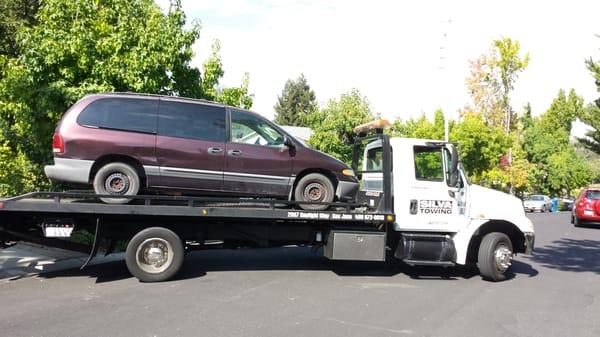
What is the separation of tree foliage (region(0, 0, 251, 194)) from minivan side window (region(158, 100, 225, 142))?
9.91 ft

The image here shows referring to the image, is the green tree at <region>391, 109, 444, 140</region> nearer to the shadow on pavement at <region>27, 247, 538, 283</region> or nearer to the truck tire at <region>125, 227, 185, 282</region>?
the shadow on pavement at <region>27, 247, 538, 283</region>

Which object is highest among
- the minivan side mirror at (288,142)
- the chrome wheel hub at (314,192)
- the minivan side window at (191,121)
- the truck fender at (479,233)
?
the minivan side window at (191,121)

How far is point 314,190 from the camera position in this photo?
777cm

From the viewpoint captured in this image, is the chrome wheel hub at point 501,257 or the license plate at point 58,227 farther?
the chrome wheel hub at point 501,257

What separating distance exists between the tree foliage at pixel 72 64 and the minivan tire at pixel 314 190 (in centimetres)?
438

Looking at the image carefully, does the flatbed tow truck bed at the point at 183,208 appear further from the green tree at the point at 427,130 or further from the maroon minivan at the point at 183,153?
the green tree at the point at 427,130

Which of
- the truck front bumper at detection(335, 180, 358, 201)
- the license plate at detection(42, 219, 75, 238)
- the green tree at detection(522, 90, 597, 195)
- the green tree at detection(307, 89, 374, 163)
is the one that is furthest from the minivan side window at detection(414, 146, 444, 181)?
the green tree at detection(522, 90, 597, 195)

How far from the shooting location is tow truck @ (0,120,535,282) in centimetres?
722

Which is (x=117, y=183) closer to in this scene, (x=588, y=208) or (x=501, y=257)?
(x=501, y=257)

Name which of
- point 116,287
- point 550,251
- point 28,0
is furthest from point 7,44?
point 550,251

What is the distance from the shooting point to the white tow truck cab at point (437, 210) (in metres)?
8.03

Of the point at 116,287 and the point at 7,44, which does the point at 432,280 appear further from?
the point at 7,44

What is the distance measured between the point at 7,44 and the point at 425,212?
1426cm

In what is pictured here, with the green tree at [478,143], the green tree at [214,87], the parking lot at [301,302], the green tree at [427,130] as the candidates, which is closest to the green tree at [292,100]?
the green tree at [427,130]
